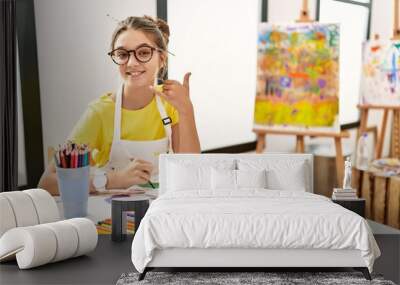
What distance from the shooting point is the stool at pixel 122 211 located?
4.72 metres

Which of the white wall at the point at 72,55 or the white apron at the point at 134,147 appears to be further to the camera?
the white apron at the point at 134,147

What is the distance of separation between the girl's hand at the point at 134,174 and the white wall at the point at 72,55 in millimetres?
653

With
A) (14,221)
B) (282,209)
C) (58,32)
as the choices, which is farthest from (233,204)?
(58,32)

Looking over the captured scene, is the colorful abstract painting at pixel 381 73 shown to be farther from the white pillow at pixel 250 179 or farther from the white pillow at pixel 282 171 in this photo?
the white pillow at pixel 250 179

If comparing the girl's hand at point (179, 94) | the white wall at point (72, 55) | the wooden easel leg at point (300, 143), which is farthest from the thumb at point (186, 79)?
the wooden easel leg at point (300, 143)

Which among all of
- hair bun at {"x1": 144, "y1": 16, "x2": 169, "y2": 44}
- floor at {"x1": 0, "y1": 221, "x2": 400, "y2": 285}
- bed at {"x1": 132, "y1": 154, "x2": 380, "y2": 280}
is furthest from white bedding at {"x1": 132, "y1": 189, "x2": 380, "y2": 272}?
hair bun at {"x1": 144, "y1": 16, "x2": 169, "y2": 44}

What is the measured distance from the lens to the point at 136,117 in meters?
5.84

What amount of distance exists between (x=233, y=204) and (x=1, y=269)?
1586 millimetres

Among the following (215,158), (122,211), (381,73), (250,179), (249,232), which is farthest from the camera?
(381,73)

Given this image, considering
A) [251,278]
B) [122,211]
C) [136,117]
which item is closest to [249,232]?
[251,278]

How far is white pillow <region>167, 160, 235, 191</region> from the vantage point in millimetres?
4672

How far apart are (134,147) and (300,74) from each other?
5.61 feet

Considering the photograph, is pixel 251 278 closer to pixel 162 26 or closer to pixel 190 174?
pixel 190 174

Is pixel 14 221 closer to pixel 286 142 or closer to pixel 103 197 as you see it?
pixel 103 197
